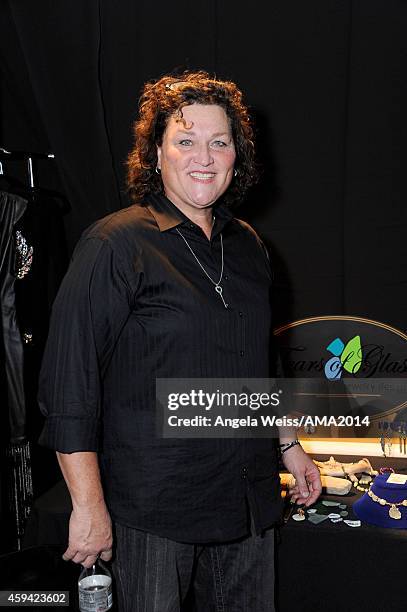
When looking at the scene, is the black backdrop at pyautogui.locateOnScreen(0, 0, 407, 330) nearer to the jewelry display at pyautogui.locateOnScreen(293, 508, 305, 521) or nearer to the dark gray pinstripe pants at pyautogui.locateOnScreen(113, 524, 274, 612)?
the jewelry display at pyautogui.locateOnScreen(293, 508, 305, 521)

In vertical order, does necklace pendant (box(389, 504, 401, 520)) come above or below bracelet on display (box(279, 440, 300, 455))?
below

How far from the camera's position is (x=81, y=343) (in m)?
0.95

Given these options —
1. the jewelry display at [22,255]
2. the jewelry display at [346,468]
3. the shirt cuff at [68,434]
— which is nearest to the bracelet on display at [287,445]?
the jewelry display at [346,468]

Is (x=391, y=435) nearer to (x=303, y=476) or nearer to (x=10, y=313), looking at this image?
(x=303, y=476)

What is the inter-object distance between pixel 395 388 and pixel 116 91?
128cm

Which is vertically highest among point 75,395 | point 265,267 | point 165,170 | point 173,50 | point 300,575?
point 173,50

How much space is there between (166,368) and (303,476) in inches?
19.3

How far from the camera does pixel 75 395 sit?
0.95 m

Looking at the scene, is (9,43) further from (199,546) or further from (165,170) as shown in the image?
(199,546)

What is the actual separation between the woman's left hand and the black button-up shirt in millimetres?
197

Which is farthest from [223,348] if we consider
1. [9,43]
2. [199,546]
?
[9,43]

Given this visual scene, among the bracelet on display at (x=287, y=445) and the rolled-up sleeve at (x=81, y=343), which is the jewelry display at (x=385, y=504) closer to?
the bracelet on display at (x=287, y=445)

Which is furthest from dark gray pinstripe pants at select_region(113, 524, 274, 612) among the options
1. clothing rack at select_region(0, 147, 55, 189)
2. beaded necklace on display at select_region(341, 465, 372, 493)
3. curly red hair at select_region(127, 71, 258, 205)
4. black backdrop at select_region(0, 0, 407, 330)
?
clothing rack at select_region(0, 147, 55, 189)

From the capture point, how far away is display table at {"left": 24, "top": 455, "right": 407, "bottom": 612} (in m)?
1.37
